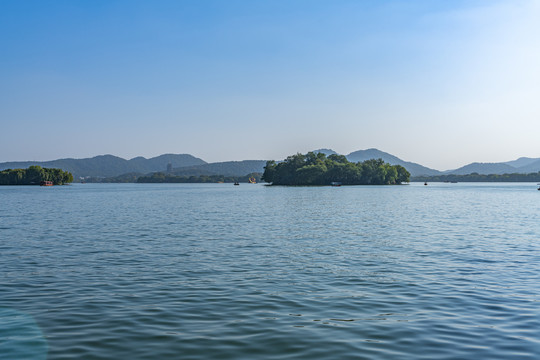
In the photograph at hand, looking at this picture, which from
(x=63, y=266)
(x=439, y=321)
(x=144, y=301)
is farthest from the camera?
(x=63, y=266)

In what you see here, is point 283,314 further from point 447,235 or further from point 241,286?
point 447,235

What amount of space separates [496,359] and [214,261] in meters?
17.5

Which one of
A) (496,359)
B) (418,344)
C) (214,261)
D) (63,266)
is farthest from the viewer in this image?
(214,261)

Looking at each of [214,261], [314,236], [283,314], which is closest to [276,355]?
[283,314]

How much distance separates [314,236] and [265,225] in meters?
11.0

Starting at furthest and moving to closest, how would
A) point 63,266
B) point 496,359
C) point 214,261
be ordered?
point 214,261 → point 63,266 → point 496,359

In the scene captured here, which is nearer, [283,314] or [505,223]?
[283,314]

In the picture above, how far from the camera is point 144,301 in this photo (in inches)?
685

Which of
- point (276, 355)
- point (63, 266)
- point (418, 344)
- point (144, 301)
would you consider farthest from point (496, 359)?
point (63, 266)

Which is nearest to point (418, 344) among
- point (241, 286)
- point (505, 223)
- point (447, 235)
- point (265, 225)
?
point (241, 286)

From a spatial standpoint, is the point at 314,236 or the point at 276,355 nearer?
the point at 276,355

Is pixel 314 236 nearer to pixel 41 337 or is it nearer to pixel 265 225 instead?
pixel 265 225

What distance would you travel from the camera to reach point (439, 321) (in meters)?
14.7

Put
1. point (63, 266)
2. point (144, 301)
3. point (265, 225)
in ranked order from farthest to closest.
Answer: point (265, 225) → point (63, 266) → point (144, 301)
